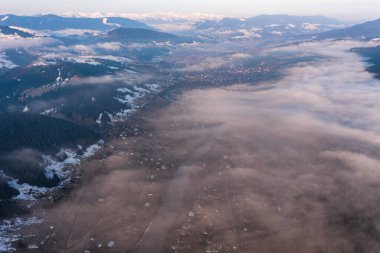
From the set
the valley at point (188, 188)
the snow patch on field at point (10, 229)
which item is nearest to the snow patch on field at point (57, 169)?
the valley at point (188, 188)

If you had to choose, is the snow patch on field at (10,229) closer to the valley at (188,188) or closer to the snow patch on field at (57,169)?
the valley at (188,188)

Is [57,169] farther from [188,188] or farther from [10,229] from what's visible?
[188,188]

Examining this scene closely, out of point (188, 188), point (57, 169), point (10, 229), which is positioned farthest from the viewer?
point (57, 169)

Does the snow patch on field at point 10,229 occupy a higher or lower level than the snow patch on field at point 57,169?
lower

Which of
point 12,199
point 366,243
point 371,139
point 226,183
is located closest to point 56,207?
point 12,199

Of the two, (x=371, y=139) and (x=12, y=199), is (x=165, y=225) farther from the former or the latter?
(x=371, y=139)

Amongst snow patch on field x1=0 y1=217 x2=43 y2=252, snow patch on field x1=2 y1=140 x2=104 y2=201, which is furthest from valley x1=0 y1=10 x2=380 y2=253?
snow patch on field x1=2 y1=140 x2=104 y2=201

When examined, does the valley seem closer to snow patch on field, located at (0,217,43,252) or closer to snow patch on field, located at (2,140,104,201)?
snow patch on field, located at (0,217,43,252)

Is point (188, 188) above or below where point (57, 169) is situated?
above

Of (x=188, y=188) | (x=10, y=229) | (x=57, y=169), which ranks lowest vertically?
(x=10, y=229)

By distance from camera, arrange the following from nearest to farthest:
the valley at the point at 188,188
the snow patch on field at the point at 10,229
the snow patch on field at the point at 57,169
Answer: the snow patch on field at the point at 10,229
the valley at the point at 188,188
the snow patch on field at the point at 57,169

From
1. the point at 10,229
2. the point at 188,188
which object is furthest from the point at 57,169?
the point at 188,188
